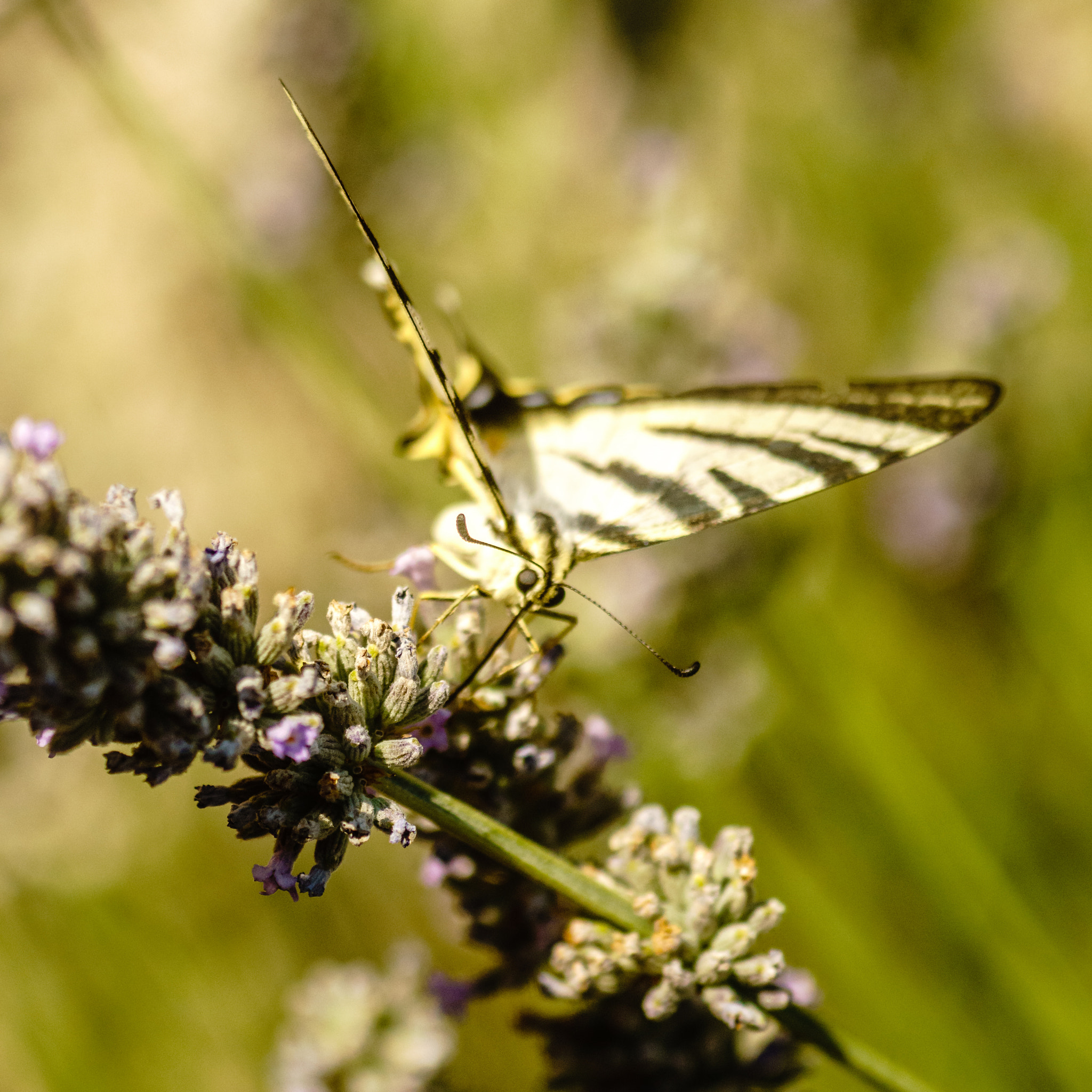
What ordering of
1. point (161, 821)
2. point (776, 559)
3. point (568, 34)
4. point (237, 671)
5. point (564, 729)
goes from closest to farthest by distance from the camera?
point (237, 671) < point (564, 729) < point (776, 559) < point (161, 821) < point (568, 34)

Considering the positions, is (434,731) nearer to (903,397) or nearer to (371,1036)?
(903,397)

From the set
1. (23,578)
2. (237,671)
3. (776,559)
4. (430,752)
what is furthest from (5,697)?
(776,559)

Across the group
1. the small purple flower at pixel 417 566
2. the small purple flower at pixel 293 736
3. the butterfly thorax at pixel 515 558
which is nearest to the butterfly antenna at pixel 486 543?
the butterfly thorax at pixel 515 558

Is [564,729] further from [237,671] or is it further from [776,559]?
[776,559]

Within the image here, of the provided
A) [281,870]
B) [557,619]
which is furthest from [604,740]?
[281,870]

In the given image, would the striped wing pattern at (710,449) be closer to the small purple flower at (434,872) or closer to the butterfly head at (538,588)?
the butterfly head at (538,588)

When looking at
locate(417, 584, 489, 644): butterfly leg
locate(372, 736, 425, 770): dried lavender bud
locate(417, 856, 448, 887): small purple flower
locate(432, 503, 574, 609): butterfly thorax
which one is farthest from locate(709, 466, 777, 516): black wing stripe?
locate(417, 856, 448, 887): small purple flower
